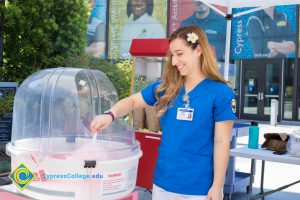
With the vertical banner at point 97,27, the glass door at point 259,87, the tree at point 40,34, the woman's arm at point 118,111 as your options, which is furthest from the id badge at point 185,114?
the vertical banner at point 97,27

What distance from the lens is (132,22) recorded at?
2283 cm

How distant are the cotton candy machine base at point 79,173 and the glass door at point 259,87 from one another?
16143 mm

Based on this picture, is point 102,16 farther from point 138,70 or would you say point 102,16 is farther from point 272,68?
point 138,70

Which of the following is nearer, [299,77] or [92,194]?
[92,194]

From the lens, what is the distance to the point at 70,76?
2.49 metres

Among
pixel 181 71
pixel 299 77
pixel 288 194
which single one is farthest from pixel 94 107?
pixel 299 77

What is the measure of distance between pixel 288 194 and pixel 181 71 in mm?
4181

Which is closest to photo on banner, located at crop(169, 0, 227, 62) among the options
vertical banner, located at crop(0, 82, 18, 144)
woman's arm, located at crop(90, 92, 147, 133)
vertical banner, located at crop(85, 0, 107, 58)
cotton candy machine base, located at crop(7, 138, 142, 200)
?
vertical banner, located at crop(85, 0, 107, 58)

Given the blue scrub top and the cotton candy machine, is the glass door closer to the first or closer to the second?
the cotton candy machine

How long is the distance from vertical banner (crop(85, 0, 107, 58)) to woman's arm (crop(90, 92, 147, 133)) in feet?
71.9

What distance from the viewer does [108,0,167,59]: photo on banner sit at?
71.6ft

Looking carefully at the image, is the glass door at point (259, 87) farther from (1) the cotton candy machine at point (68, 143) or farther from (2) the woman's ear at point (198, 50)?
(2) the woman's ear at point (198, 50)

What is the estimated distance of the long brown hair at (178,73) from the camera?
1.97 m

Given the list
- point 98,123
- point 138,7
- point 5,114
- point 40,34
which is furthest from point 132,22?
point 98,123
